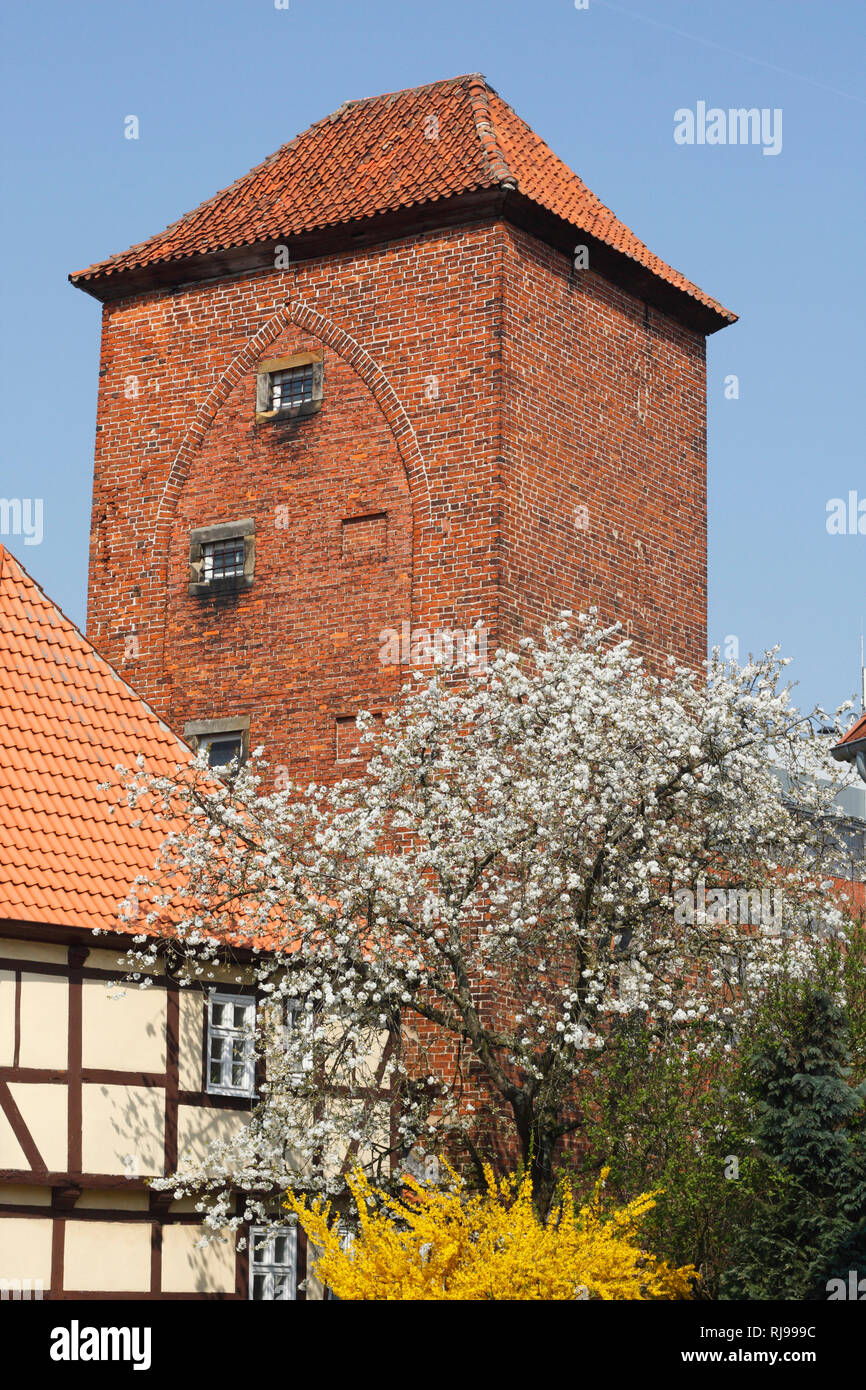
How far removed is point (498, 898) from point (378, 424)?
26.4 ft

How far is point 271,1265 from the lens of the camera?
20.8 m

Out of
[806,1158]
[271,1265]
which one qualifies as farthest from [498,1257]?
[271,1265]

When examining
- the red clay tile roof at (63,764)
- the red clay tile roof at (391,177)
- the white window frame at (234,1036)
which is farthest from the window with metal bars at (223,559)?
the white window frame at (234,1036)

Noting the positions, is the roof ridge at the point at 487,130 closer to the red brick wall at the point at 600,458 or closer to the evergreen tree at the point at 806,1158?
the red brick wall at the point at 600,458

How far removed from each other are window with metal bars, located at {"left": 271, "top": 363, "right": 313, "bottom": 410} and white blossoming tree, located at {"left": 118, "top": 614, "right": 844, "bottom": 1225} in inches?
249

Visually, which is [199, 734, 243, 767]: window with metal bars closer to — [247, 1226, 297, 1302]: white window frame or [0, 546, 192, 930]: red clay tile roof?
[0, 546, 192, 930]: red clay tile roof

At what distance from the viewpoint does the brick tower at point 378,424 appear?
2455 centimetres

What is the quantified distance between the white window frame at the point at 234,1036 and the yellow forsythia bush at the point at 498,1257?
318cm

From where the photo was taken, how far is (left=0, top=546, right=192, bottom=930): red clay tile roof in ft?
63.4

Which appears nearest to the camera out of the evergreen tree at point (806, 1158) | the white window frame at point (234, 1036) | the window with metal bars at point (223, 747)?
the evergreen tree at point (806, 1158)

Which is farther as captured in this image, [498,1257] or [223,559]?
[223,559]

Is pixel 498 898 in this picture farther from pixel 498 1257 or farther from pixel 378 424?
pixel 378 424

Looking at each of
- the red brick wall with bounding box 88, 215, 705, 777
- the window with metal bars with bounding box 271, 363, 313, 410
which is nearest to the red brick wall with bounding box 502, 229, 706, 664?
the red brick wall with bounding box 88, 215, 705, 777
